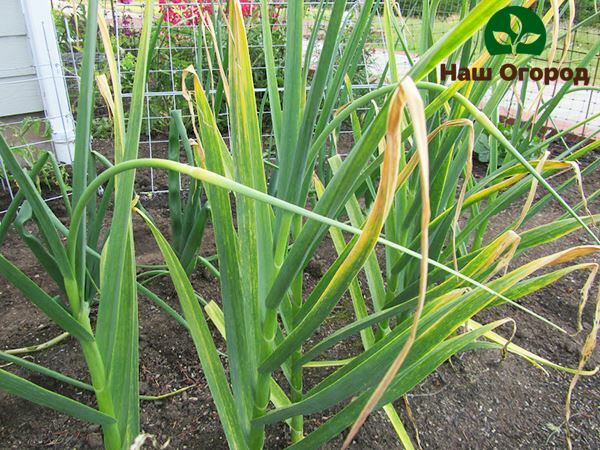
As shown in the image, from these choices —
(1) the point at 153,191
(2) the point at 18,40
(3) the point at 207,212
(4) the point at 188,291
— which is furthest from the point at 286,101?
(2) the point at 18,40

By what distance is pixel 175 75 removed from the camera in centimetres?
263

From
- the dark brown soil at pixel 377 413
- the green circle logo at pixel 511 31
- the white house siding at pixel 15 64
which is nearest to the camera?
the green circle logo at pixel 511 31

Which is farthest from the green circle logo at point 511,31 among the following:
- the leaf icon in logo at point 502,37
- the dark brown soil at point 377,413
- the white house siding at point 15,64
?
the white house siding at point 15,64

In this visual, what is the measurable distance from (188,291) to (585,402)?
2.92ft

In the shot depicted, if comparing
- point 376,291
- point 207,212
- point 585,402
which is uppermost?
point 207,212

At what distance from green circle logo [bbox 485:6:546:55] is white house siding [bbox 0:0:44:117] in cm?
180

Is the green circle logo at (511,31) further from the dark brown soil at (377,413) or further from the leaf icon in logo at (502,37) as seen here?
the dark brown soil at (377,413)

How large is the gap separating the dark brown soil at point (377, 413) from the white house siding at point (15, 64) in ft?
3.58

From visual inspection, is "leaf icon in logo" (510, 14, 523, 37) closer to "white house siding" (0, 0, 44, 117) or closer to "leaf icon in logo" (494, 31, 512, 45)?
"leaf icon in logo" (494, 31, 512, 45)

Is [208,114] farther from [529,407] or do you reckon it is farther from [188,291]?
[529,407]

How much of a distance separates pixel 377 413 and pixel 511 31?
28.6 inches

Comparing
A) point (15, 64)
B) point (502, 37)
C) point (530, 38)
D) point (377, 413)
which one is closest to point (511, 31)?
point (502, 37)

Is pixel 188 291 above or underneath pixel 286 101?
underneath

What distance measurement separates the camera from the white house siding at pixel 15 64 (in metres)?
1.95
